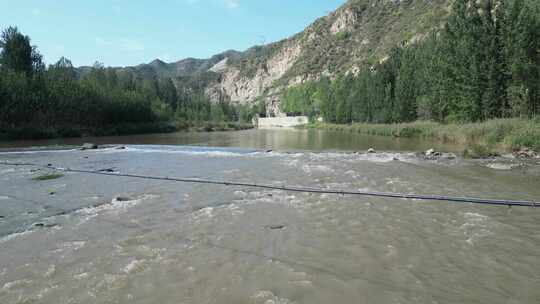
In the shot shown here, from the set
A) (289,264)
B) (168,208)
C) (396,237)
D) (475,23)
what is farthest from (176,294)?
(475,23)

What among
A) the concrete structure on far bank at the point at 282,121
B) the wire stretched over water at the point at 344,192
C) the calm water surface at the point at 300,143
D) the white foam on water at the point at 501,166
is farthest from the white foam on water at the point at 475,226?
the concrete structure on far bank at the point at 282,121

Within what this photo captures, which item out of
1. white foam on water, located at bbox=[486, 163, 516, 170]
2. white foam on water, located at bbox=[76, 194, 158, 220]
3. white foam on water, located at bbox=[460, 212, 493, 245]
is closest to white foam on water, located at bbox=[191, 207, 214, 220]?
white foam on water, located at bbox=[76, 194, 158, 220]

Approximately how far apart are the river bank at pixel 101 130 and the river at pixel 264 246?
3858 centimetres

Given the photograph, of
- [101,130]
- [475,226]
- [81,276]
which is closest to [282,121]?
[101,130]

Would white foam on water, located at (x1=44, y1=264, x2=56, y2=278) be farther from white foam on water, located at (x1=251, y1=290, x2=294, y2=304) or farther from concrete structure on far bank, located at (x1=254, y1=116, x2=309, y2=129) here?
concrete structure on far bank, located at (x1=254, y1=116, x2=309, y2=129)

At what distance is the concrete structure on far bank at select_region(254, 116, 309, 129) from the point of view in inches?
4843

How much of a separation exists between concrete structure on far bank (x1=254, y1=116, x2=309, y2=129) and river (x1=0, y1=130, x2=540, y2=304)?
107 meters

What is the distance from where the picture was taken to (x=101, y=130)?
58062 mm

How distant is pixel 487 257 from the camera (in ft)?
18.5

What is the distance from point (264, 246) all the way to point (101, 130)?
59.1 metres

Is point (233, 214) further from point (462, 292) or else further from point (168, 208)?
point (462, 292)

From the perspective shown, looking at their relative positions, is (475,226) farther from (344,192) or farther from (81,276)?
(81,276)

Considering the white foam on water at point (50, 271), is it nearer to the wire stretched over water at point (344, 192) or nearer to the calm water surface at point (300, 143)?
the wire stretched over water at point (344, 192)

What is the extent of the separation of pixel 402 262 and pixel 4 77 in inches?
2367
